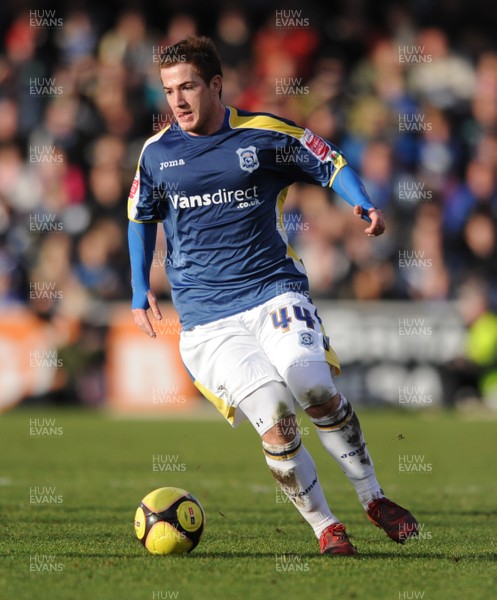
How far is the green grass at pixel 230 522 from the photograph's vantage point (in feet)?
16.4

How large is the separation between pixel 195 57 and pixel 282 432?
1926mm

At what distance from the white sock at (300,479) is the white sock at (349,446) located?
0.16 meters

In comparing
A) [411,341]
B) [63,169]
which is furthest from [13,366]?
[411,341]

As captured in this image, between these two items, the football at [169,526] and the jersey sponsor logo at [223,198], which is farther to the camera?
the jersey sponsor logo at [223,198]

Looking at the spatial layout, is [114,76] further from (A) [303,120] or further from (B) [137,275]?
(B) [137,275]

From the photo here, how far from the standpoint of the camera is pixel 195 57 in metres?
5.95

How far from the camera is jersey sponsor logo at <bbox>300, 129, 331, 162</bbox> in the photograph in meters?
6.13

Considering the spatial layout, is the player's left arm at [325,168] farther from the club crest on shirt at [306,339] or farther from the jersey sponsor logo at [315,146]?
the club crest on shirt at [306,339]

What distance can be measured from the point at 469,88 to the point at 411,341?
5.37 m

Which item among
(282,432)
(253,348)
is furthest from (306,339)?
(282,432)

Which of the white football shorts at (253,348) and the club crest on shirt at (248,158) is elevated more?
the club crest on shirt at (248,158)

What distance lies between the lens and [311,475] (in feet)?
19.5

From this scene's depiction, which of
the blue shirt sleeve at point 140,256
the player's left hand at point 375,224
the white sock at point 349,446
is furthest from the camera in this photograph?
the blue shirt sleeve at point 140,256

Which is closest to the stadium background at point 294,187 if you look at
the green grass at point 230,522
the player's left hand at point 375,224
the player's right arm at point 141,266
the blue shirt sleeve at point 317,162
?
the green grass at point 230,522
